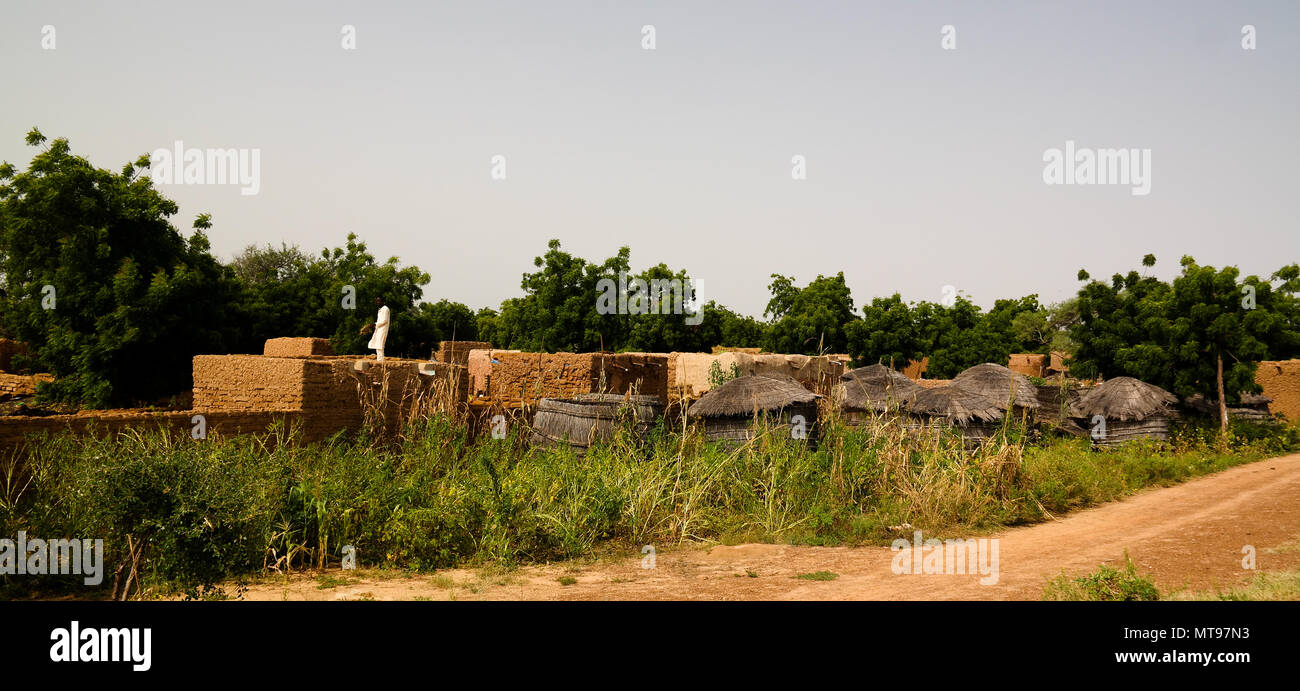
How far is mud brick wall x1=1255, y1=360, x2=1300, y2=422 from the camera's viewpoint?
2081 centimetres

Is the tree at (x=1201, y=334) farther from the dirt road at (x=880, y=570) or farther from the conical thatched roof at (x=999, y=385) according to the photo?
the dirt road at (x=880, y=570)

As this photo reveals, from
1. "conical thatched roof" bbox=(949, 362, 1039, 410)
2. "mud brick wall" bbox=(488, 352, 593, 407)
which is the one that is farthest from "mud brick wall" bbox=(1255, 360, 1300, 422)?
"mud brick wall" bbox=(488, 352, 593, 407)

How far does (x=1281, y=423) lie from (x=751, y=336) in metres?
21.9

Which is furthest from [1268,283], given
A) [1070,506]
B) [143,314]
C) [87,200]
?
[87,200]

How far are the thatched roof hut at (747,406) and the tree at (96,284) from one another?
1031 centimetres

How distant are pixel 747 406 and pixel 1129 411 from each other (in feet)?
25.9

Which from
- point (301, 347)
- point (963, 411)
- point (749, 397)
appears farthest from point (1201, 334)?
point (301, 347)

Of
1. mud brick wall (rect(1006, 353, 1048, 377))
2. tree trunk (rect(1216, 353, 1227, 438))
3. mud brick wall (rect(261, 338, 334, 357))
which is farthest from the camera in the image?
mud brick wall (rect(1006, 353, 1048, 377))

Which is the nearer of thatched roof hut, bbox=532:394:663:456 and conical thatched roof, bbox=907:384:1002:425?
thatched roof hut, bbox=532:394:663:456

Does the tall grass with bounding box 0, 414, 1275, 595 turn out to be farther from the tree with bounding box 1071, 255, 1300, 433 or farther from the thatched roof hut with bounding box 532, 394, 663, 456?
the tree with bounding box 1071, 255, 1300, 433

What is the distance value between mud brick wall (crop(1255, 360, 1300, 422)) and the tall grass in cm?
1302

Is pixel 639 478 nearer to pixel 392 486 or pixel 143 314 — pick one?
pixel 392 486

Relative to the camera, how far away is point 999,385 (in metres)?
15.8

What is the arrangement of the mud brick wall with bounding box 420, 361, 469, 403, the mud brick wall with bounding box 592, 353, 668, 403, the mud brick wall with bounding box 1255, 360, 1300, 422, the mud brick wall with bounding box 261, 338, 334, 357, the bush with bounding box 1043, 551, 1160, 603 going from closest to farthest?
the bush with bounding box 1043, 551, 1160, 603 < the mud brick wall with bounding box 420, 361, 469, 403 < the mud brick wall with bounding box 592, 353, 668, 403 < the mud brick wall with bounding box 261, 338, 334, 357 < the mud brick wall with bounding box 1255, 360, 1300, 422
